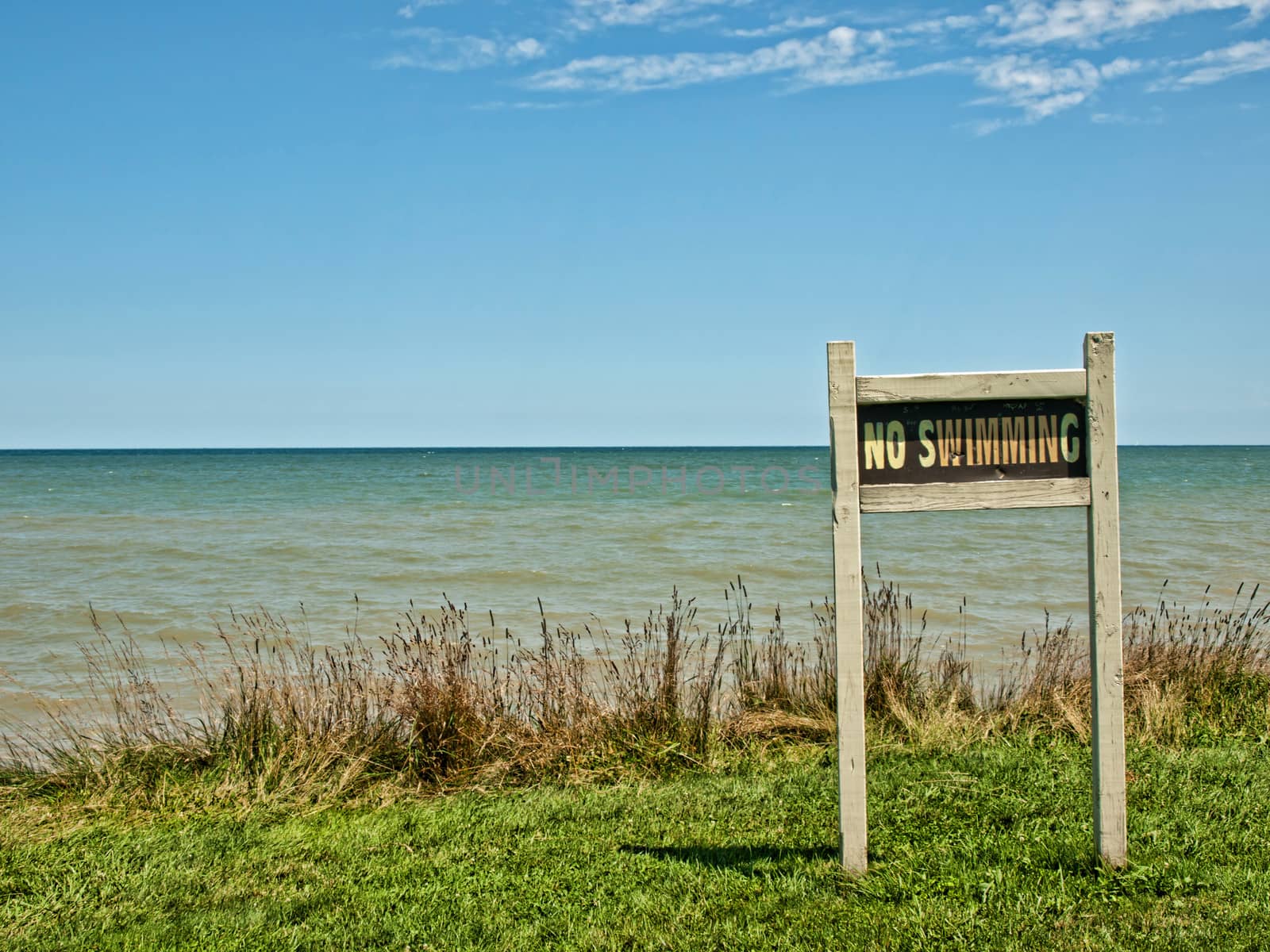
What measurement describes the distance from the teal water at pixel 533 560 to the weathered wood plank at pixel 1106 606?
6545 millimetres

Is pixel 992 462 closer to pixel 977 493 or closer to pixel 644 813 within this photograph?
pixel 977 493

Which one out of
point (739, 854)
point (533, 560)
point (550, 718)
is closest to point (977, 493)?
point (739, 854)

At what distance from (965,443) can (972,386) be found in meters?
0.24

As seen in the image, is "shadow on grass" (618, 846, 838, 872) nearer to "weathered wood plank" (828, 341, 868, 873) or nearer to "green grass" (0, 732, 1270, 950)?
"green grass" (0, 732, 1270, 950)

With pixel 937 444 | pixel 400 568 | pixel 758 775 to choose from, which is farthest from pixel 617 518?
pixel 937 444

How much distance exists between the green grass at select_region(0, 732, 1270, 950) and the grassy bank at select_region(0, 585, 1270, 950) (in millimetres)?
16

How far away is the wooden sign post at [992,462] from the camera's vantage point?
13.0 feet

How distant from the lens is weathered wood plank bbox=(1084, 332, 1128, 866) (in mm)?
3951

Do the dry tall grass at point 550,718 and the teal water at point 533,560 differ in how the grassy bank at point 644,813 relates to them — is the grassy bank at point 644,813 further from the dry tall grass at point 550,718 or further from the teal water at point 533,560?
the teal water at point 533,560

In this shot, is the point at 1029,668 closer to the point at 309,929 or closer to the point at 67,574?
the point at 309,929

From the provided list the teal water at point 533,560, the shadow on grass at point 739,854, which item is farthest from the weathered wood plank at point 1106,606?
the teal water at point 533,560

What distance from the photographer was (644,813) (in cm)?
520

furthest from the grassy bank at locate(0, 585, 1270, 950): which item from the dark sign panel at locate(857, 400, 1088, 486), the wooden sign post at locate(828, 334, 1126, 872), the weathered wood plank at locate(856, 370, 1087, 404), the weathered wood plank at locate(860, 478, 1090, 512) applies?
the weathered wood plank at locate(856, 370, 1087, 404)

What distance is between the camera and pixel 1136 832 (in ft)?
14.7
